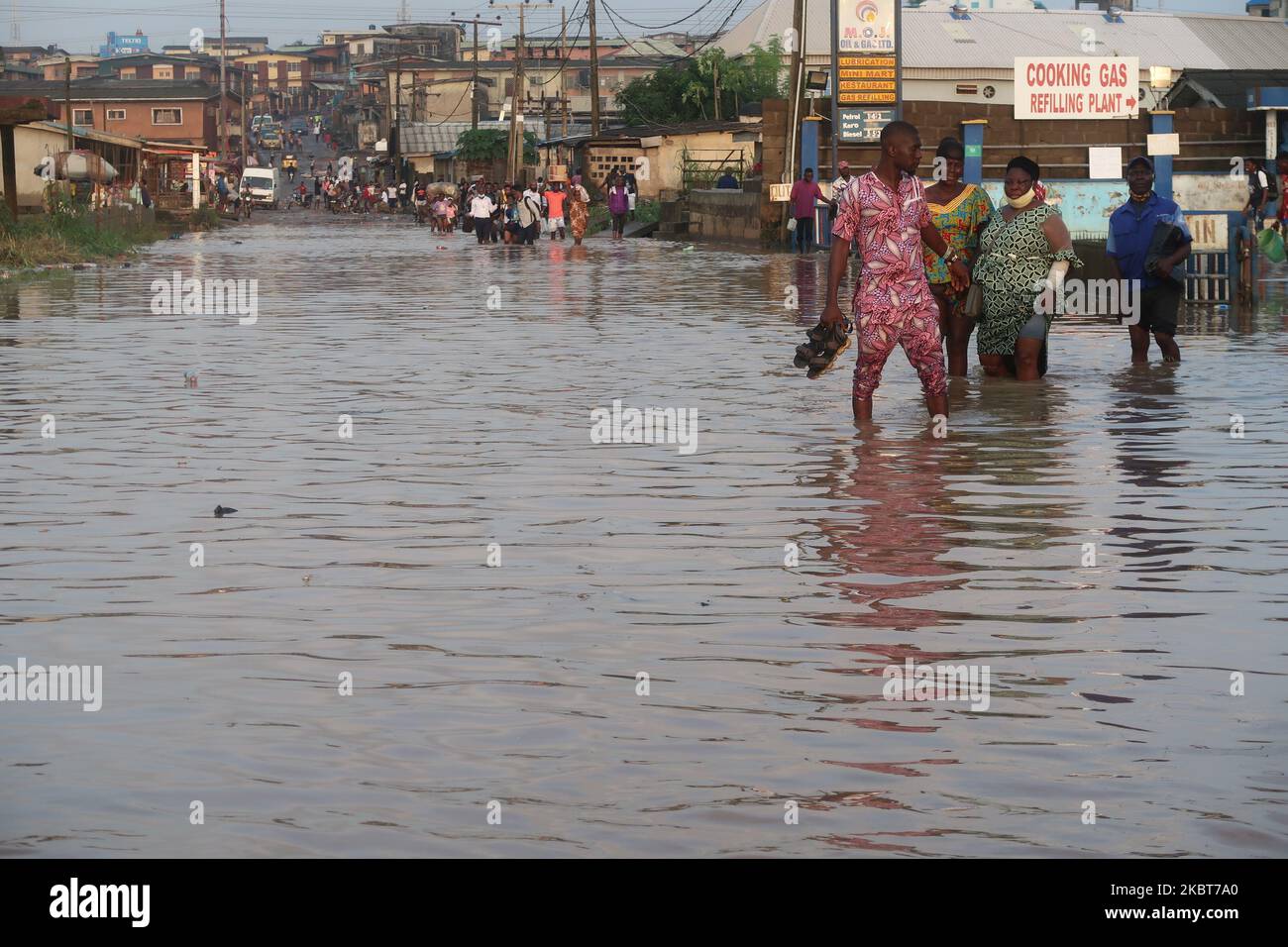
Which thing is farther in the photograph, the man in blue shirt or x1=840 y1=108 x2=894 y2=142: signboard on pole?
x1=840 y1=108 x2=894 y2=142: signboard on pole

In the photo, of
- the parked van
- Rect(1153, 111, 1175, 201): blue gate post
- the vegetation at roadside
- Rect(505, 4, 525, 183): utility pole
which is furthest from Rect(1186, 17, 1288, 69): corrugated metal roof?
the parked van

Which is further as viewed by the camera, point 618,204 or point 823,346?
point 618,204

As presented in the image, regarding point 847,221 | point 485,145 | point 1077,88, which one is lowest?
point 847,221

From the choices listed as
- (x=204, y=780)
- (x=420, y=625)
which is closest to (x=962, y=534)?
(x=420, y=625)

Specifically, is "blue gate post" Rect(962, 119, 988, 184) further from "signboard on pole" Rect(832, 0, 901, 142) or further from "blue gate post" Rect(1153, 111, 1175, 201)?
"signboard on pole" Rect(832, 0, 901, 142)

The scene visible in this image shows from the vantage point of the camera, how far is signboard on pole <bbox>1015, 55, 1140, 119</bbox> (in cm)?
3019

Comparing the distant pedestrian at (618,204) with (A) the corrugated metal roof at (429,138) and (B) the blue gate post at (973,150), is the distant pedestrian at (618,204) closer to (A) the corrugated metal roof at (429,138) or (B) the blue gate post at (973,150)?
(B) the blue gate post at (973,150)

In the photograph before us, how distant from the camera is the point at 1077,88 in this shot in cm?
3019

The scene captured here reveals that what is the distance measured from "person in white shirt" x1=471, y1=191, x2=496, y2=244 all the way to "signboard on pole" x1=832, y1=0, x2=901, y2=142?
503 inches

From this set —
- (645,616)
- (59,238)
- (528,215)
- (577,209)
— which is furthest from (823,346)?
(577,209)

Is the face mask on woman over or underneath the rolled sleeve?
over

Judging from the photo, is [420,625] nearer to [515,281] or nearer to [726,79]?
[515,281]

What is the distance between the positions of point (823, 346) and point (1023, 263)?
226 cm

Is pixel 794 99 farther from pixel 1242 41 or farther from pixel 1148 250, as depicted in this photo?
pixel 1242 41
